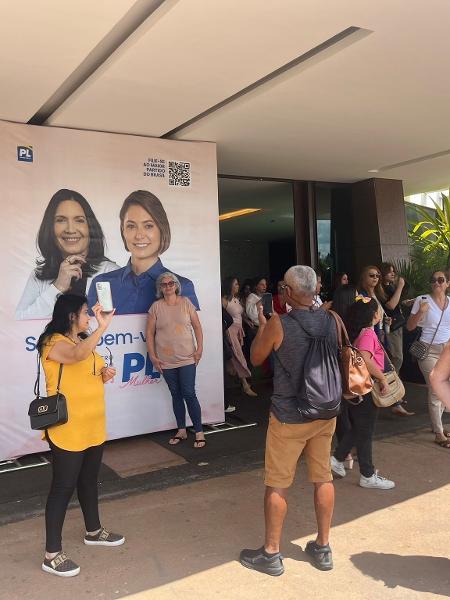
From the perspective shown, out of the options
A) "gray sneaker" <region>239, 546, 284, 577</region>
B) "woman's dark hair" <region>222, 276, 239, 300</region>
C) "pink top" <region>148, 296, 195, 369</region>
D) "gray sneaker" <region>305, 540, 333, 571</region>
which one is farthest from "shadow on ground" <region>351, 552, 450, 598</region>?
"woman's dark hair" <region>222, 276, 239, 300</region>

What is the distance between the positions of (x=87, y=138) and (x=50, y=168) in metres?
0.48

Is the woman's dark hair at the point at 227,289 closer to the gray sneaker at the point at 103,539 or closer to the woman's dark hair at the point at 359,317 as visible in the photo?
the woman's dark hair at the point at 359,317

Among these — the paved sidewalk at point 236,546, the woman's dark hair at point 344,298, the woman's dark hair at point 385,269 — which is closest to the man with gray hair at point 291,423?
the paved sidewalk at point 236,546

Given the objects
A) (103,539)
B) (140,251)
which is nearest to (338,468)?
(103,539)

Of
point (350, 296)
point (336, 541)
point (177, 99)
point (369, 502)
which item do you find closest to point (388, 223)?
point (350, 296)

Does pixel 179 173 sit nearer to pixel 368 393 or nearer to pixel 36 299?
pixel 36 299

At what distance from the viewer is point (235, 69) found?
417 centimetres

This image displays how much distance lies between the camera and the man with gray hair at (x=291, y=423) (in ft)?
10.3

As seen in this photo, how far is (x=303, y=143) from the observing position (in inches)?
250

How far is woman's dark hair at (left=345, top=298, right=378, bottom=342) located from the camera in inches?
164

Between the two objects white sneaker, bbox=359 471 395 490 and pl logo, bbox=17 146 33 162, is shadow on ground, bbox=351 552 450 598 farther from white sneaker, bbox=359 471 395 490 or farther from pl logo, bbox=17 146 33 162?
pl logo, bbox=17 146 33 162

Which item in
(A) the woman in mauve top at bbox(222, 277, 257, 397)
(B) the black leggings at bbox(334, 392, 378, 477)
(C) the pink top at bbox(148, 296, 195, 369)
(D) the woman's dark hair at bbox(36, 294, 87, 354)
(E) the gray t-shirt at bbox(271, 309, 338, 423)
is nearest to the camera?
(E) the gray t-shirt at bbox(271, 309, 338, 423)

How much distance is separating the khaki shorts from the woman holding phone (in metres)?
2.60

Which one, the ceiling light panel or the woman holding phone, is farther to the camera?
the woman holding phone
